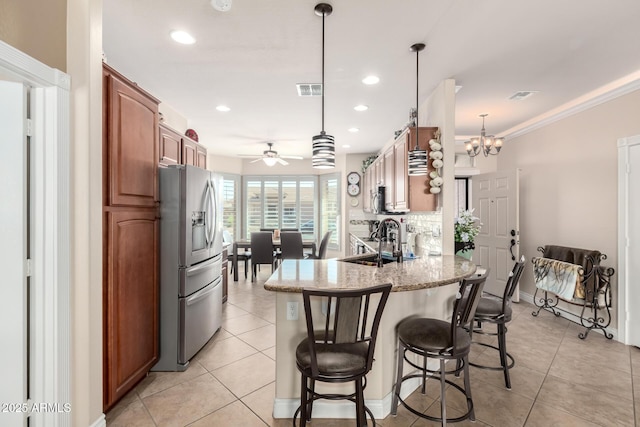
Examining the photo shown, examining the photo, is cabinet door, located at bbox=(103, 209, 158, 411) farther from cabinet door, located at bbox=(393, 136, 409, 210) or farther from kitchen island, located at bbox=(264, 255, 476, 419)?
cabinet door, located at bbox=(393, 136, 409, 210)

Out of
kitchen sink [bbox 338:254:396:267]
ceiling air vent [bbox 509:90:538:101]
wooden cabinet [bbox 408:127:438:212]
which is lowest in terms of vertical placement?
kitchen sink [bbox 338:254:396:267]

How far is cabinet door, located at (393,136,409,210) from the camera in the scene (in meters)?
3.39

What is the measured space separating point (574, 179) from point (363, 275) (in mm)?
3600

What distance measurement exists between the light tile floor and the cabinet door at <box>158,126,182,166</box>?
6.59 ft

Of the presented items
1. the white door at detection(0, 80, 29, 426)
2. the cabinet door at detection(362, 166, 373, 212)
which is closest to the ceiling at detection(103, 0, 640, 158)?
the white door at detection(0, 80, 29, 426)

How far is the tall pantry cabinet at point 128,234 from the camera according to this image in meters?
2.09

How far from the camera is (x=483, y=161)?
580 cm

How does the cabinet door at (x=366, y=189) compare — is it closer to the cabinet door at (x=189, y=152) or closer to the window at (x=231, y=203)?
the window at (x=231, y=203)

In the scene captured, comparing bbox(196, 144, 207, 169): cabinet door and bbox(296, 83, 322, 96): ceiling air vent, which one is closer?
bbox(296, 83, 322, 96): ceiling air vent

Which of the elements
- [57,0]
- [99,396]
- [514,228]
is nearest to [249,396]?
[99,396]

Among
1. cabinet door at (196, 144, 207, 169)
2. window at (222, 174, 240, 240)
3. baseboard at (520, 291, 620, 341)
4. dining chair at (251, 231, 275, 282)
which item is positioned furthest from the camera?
window at (222, 174, 240, 240)

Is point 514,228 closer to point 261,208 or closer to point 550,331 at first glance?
point 550,331

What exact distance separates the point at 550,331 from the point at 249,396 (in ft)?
11.6

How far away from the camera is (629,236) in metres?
3.27
